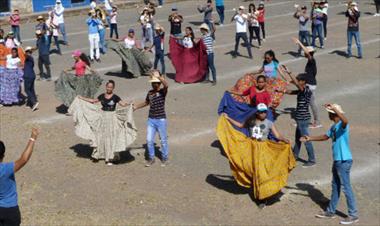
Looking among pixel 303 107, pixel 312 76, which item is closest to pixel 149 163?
pixel 303 107

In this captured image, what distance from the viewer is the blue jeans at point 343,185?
1071 centimetres

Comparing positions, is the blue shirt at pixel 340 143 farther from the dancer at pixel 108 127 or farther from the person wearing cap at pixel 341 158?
the dancer at pixel 108 127

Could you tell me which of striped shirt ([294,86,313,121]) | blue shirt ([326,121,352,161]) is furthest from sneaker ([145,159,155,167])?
blue shirt ([326,121,352,161])

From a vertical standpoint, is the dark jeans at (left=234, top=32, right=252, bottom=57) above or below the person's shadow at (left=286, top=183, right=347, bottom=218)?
above

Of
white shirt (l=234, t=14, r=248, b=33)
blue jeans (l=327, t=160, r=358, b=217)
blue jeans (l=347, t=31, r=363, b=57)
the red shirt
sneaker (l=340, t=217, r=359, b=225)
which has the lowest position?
sneaker (l=340, t=217, r=359, b=225)

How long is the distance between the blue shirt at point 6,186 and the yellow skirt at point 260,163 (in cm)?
456

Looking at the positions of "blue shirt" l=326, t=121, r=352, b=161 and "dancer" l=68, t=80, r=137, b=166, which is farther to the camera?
"dancer" l=68, t=80, r=137, b=166

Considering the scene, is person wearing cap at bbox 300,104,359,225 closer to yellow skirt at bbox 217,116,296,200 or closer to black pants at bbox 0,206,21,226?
yellow skirt at bbox 217,116,296,200

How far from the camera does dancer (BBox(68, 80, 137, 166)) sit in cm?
1341

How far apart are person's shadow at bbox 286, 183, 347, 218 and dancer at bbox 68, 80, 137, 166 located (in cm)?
340

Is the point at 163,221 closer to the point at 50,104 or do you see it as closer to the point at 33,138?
the point at 33,138

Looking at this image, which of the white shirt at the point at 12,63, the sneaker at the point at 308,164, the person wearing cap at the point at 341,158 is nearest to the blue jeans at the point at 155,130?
the sneaker at the point at 308,164

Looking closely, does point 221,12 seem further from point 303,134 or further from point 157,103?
point 157,103

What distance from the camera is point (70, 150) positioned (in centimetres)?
1441
